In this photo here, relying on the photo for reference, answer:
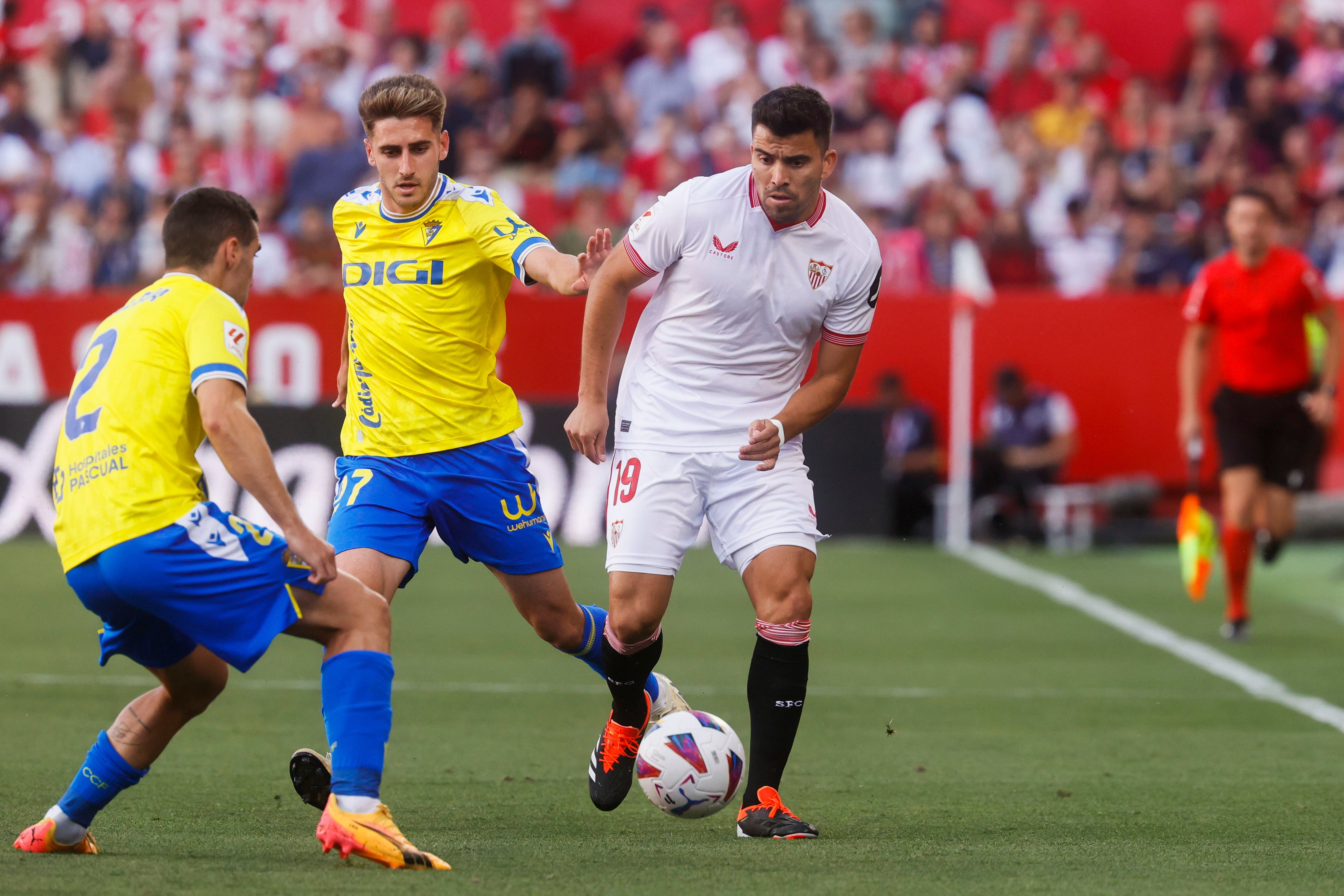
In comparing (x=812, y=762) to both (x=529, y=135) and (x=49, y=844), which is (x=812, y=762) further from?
(x=529, y=135)

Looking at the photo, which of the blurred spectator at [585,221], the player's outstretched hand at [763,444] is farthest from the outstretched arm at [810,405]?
the blurred spectator at [585,221]

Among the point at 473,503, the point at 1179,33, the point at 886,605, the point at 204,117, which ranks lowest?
the point at 886,605

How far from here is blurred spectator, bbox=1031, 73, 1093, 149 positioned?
18.7 meters

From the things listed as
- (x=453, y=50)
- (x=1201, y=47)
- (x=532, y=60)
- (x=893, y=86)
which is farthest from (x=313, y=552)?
(x=1201, y=47)

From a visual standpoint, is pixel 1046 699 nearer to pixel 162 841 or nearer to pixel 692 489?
pixel 692 489

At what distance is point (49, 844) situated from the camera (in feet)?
15.6

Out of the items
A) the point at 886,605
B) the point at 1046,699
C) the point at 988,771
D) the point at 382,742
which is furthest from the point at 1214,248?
the point at 382,742

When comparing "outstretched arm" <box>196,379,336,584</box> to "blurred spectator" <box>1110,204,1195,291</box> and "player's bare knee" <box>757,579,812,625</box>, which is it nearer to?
"player's bare knee" <box>757,579,812,625</box>

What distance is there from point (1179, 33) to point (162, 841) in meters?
19.2

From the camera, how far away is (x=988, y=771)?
645cm

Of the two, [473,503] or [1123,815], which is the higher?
[473,503]

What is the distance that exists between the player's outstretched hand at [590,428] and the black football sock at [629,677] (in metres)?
0.68

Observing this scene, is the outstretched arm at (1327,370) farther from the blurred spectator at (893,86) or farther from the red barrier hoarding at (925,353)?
the blurred spectator at (893,86)

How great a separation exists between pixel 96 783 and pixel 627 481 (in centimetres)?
189
